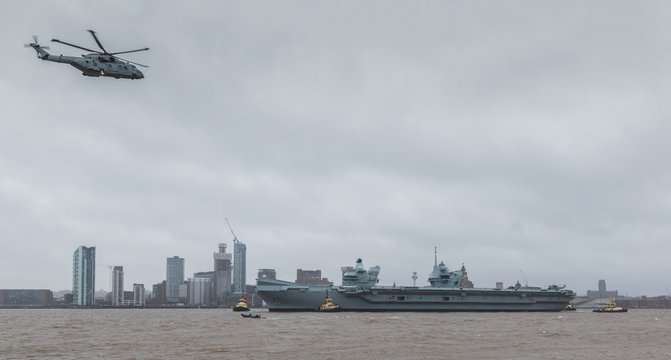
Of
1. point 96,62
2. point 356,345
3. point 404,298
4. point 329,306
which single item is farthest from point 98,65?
point 404,298

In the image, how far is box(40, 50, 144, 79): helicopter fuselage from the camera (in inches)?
1453

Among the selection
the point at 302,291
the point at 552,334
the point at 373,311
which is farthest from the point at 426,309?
the point at 552,334

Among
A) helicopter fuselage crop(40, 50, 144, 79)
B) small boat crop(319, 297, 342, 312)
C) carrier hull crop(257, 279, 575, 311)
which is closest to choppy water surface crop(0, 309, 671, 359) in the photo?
helicopter fuselage crop(40, 50, 144, 79)

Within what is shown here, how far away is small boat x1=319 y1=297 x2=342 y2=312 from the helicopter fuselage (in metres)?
69.8

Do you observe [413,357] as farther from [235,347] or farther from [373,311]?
[373,311]

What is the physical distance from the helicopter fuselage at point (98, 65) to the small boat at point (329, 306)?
229 feet

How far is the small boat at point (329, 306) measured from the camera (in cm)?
10125

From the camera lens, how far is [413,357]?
39.0 m

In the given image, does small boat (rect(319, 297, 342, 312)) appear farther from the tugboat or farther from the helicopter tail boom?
the helicopter tail boom

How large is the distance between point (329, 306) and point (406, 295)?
1580cm

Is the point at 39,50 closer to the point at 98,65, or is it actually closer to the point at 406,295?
the point at 98,65

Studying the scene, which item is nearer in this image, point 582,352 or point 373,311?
point 582,352

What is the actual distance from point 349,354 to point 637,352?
70.9 ft

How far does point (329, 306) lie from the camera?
102 metres
